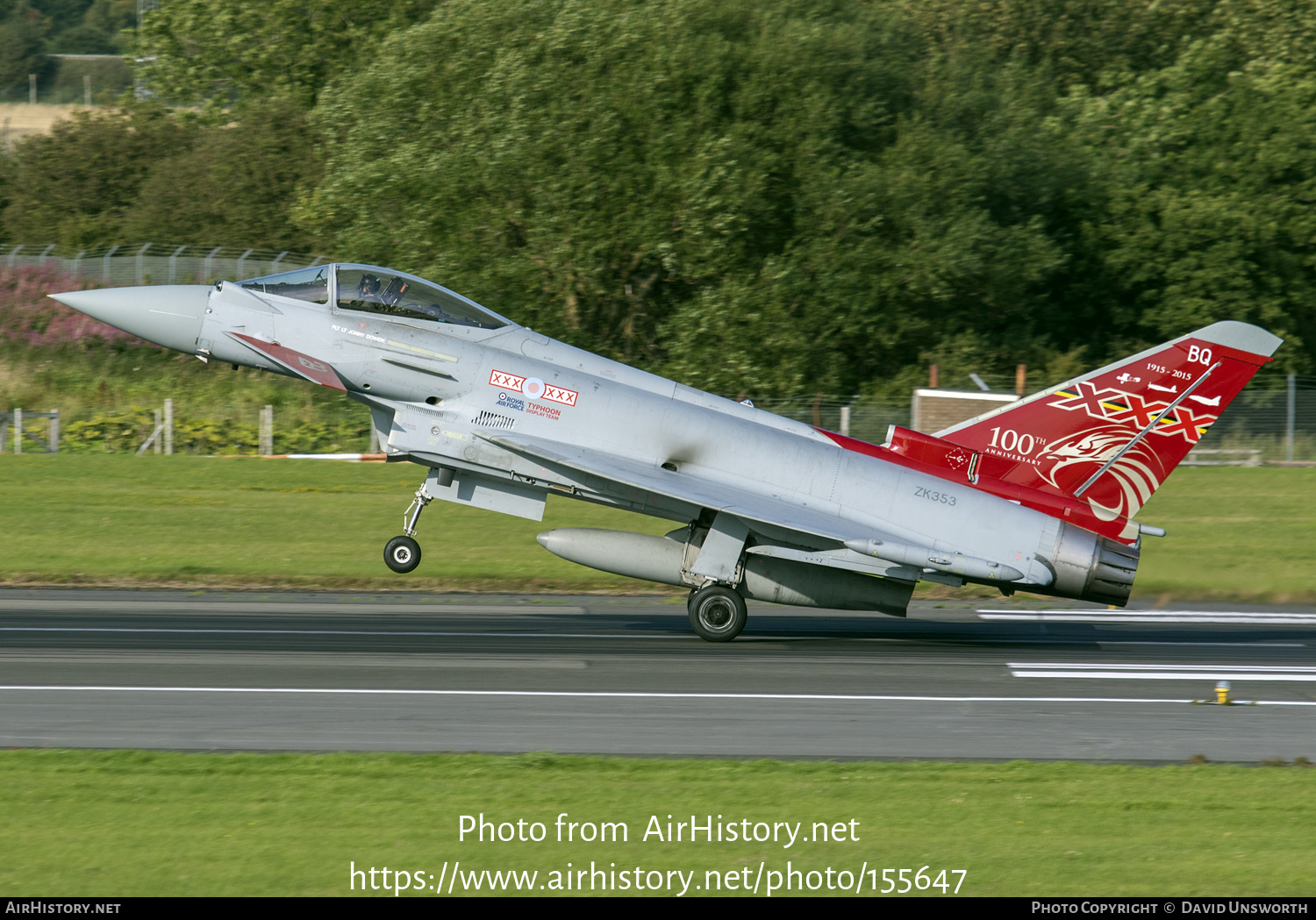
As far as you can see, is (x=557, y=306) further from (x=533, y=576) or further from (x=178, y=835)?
(x=178, y=835)

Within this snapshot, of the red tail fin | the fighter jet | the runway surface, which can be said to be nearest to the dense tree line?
the runway surface

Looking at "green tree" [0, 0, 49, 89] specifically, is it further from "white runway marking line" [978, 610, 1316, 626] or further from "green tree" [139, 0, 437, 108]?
"white runway marking line" [978, 610, 1316, 626]

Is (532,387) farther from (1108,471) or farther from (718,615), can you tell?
(1108,471)

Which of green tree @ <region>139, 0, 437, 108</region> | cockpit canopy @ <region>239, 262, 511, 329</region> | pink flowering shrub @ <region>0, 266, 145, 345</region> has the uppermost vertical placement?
green tree @ <region>139, 0, 437, 108</region>

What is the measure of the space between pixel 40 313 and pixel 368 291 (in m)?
31.2

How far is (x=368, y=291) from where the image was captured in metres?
16.0

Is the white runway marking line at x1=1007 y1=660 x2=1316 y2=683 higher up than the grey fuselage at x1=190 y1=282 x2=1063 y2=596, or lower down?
lower down

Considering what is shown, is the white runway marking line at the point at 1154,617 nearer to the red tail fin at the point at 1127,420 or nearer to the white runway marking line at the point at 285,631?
the red tail fin at the point at 1127,420

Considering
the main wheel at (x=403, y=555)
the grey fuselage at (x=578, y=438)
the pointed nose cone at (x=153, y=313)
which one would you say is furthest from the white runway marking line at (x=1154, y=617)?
the pointed nose cone at (x=153, y=313)

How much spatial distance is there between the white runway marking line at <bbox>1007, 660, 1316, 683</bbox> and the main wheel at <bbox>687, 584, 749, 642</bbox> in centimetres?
313

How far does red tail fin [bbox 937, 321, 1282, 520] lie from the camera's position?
1588cm

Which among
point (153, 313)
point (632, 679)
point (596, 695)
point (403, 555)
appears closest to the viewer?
point (596, 695)

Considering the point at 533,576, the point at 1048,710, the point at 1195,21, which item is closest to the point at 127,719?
the point at 1048,710

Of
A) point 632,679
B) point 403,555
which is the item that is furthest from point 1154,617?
point 403,555
